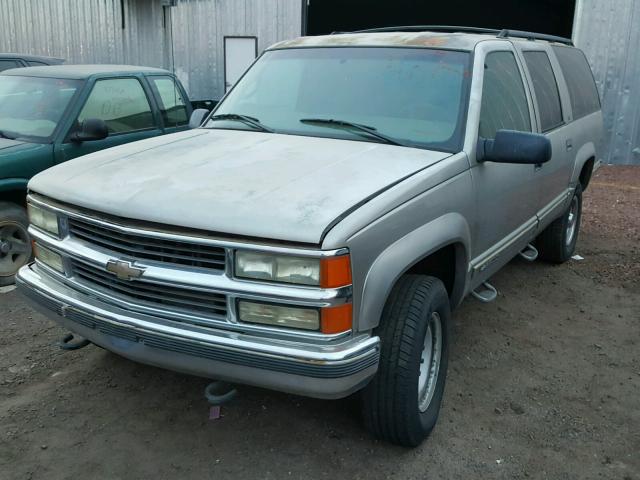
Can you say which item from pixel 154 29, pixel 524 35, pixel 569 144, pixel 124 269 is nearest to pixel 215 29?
pixel 154 29

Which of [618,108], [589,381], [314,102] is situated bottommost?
[589,381]

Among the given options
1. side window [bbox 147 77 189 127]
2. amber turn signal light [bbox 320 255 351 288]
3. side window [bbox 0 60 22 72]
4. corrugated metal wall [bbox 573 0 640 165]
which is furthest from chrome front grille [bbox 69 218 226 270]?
corrugated metal wall [bbox 573 0 640 165]

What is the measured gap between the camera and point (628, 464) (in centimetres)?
312

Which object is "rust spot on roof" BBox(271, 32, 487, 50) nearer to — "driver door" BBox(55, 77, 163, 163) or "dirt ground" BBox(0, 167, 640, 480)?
"dirt ground" BBox(0, 167, 640, 480)

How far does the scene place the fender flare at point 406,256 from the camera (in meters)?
2.61

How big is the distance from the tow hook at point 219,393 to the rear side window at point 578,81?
13.3 ft

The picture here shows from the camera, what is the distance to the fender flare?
2.61m

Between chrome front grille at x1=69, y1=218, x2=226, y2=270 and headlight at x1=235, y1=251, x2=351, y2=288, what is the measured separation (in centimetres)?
11

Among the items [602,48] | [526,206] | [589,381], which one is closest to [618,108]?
[602,48]

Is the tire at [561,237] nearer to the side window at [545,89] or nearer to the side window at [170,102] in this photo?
the side window at [545,89]

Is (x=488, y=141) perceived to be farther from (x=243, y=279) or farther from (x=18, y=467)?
(x=18, y=467)

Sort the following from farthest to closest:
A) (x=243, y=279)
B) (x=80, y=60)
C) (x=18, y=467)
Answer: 1. (x=80, y=60)
2. (x=18, y=467)
3. (x=243, y=279)

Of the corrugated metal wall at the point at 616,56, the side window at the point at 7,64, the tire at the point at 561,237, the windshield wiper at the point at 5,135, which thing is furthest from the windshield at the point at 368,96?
the corrugated metal wall at the point at 616,56

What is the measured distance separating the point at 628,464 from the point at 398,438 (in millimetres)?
1144
